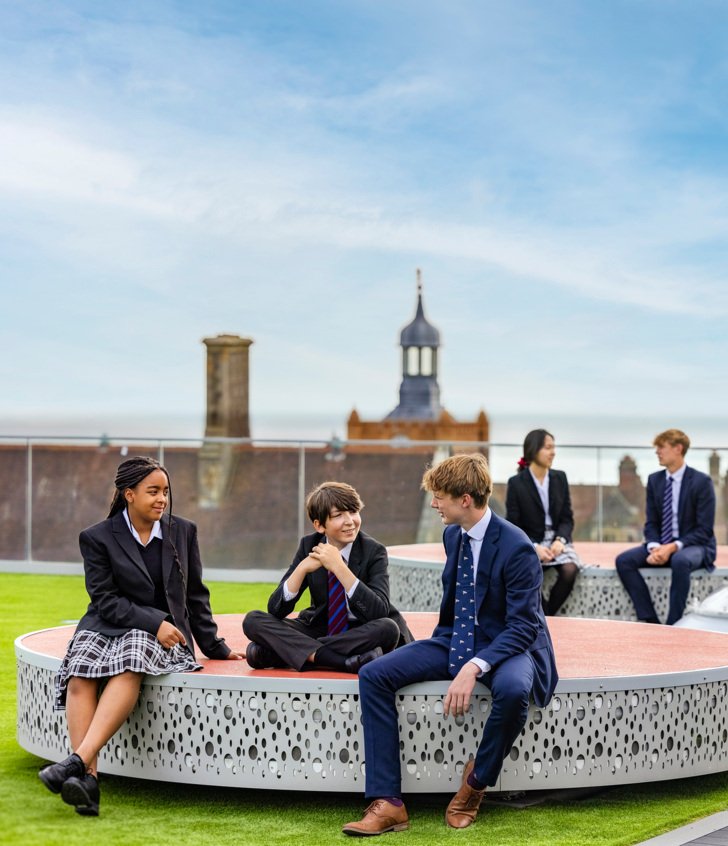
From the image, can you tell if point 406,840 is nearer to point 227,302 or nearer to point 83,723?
point 83,723

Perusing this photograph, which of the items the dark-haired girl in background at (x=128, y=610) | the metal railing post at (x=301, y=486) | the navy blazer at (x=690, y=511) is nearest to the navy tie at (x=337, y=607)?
the dark-haired girl in background at (x=128, y=610)

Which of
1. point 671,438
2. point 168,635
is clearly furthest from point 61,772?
point 671,438

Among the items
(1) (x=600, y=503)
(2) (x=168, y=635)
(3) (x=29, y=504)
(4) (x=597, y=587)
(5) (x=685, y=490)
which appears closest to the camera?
(2) (x=168, y=635)

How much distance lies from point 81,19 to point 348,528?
56125 millimetres

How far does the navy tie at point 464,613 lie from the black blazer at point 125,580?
3.43 ft

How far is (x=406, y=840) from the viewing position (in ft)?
15.7

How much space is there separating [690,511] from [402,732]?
4710 millimetres

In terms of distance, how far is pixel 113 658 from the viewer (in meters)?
5.21

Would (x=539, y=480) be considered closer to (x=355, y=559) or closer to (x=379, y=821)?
(x=355, y=559)

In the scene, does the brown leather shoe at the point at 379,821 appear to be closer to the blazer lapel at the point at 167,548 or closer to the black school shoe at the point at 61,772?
the black school shoe at the point at 61,772

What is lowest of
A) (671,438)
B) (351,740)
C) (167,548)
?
(351,740)

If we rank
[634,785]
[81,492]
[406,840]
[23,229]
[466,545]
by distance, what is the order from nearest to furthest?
[406,840] < [466,545] < [634,785] < [81,492] < [23,229]

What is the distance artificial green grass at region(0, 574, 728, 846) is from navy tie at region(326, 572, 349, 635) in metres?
0.63

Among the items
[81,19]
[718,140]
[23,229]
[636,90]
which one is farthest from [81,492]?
[718,140]
